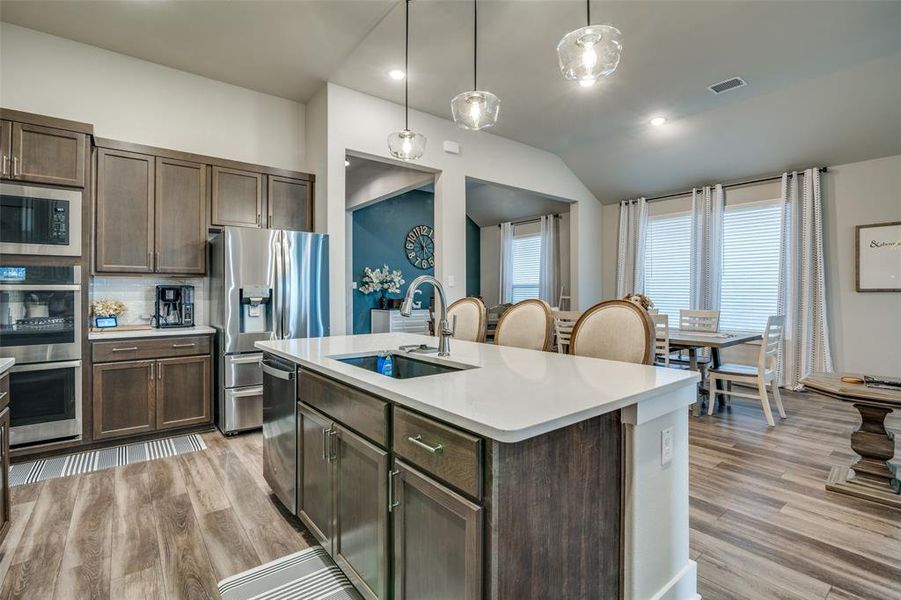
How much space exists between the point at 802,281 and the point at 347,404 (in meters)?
5.77

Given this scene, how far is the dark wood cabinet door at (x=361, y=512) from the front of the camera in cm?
136

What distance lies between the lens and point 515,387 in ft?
4.40

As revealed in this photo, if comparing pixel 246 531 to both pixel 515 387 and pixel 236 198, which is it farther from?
pixel 236 198

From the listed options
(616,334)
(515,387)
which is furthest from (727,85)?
(515,387)

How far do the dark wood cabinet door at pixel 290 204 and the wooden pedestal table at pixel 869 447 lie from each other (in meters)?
4.19

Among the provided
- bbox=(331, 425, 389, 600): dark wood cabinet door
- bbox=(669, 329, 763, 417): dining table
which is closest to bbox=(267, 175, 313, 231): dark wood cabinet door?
bbox=(331, 425, 389, 600): dark wood cabinet door

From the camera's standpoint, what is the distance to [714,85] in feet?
13.6

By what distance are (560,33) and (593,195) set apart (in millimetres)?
3849

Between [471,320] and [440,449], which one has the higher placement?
[471,320]

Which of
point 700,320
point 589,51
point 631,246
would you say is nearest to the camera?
point 589,51

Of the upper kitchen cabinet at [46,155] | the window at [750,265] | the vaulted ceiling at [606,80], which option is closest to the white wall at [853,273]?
the vaulted ceiling at [606,80]

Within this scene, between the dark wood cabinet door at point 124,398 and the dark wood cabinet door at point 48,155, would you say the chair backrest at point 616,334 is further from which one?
the dark wood cabinet door at point 48,155

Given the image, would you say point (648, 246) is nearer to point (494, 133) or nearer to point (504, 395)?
point (494, 133)

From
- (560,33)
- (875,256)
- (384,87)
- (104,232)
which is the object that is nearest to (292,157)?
(384,87)
